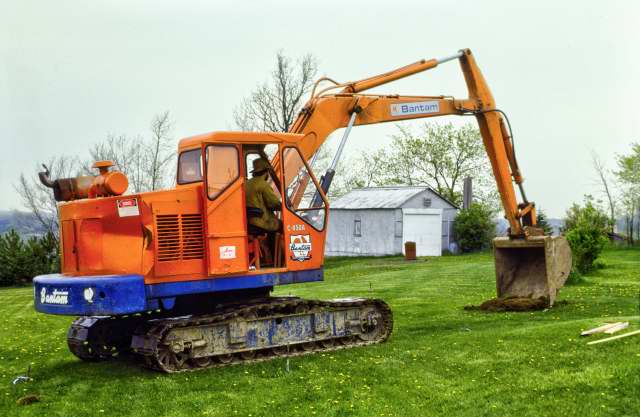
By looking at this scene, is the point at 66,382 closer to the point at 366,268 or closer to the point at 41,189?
the point at 366,268

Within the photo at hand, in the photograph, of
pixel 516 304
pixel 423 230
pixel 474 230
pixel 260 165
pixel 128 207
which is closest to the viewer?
pixel 128 207

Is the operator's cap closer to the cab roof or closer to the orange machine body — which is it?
the orange machine body

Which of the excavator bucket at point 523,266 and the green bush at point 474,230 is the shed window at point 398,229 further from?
the excavator bucket at point 523,266

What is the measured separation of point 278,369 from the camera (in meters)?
12.3

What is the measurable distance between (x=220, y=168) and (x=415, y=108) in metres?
5.61

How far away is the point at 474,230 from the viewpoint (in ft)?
161

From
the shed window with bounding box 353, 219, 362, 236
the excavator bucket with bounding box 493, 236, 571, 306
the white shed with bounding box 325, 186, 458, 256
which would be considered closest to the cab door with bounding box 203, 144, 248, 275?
the excavator bucket with bounding box 493, 236, 571, 306

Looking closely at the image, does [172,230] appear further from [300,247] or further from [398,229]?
[398,229]

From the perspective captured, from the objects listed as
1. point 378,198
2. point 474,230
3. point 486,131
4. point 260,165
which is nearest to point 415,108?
point 486,131

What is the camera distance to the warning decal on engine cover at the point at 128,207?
40.0ft

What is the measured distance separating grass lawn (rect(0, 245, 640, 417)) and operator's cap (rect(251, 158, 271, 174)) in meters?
2.91

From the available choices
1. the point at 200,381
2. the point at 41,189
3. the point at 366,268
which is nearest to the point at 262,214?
the point at 200,381

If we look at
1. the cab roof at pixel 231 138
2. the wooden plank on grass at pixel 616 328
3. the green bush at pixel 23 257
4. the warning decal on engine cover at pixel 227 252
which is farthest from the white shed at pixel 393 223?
the warning decal on engine cover at pixel 227 252

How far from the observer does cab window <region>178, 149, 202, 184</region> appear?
12.9 metres
